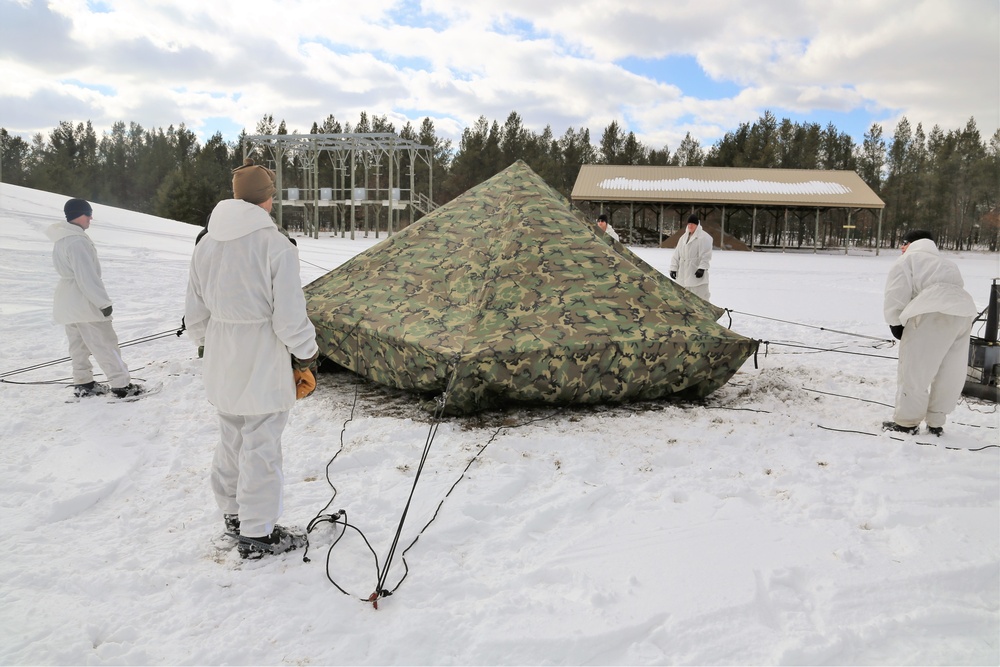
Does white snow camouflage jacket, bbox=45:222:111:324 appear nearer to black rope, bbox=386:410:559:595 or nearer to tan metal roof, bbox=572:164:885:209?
black rope, bbox=386:410:559:595

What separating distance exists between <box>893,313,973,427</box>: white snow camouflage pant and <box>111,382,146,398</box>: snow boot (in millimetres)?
5813

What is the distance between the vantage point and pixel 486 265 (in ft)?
17.3

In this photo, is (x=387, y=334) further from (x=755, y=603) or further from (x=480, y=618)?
(x=755, y=603)

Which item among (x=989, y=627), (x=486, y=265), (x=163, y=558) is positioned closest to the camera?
(x=989, y=627)

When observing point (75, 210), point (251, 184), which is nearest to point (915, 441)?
point (251, 184)

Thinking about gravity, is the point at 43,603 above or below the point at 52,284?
below

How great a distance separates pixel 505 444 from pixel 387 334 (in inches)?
53.1

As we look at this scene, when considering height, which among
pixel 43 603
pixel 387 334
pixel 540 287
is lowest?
pixel 43 603

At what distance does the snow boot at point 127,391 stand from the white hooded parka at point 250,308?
2974 mm

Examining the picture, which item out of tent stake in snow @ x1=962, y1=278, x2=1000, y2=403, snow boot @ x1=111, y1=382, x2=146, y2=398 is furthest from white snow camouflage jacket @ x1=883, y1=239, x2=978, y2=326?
snow boot @ x1=111, y1=382, x2=146, y2=398

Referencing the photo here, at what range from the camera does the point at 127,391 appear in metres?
5.24

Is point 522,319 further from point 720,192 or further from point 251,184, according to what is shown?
point 720,192

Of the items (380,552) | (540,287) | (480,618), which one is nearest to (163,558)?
(380,552)

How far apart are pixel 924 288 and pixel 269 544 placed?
14.5ft
